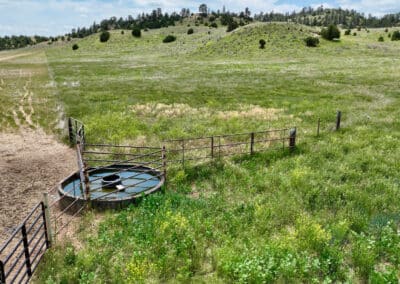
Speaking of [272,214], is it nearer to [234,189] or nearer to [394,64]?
[234,189]

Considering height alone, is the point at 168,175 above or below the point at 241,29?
below

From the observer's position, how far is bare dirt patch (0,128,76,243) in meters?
12.3

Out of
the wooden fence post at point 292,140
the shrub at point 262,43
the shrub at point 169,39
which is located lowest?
the wooden fence post at point 292,140

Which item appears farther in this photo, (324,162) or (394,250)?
(324,162)

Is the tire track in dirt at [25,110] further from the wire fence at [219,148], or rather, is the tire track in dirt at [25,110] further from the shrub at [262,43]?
the shrub at [262,43]

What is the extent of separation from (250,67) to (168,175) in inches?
1663

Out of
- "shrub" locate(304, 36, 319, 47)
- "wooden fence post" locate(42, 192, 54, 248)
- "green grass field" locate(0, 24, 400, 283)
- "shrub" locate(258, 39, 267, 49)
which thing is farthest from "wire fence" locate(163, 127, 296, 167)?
"shrub" locate(304, 36, 319, 47)

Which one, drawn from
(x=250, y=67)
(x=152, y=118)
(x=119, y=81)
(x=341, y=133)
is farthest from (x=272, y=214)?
(x=250, y=67)

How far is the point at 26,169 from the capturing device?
53.0 ft

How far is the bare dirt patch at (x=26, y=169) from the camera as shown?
12.3m

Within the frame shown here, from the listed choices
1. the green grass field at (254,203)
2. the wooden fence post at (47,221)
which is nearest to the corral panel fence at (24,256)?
the wooden fence post at (47,221)

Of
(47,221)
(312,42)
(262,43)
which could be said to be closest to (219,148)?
(47,221)

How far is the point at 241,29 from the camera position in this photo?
82250mm

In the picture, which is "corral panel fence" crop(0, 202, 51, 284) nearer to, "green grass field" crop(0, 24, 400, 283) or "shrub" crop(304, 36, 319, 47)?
"green grass field" crop(0, 24, 400, 283)
